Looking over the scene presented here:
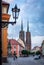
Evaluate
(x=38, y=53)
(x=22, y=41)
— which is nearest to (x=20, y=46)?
(x=22, y=41)

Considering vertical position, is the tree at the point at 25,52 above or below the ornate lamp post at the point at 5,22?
below

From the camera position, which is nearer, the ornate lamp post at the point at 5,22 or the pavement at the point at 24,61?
the ornate lamp post at the point at 5,22

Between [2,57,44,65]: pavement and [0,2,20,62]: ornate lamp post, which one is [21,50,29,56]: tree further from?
[0,2,20,62]: ornate lamp post

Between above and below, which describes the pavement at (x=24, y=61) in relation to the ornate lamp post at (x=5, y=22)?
below

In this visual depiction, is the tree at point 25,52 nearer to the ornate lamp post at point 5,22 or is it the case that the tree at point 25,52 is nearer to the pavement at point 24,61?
the pavement at point 24,61

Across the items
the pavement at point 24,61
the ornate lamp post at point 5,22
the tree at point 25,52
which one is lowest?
the pavement at point 24,61

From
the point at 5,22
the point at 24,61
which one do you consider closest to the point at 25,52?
the point at 24,61

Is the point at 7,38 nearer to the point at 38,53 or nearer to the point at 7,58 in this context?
the point at 7,58

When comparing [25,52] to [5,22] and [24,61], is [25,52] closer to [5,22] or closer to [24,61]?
[24,61]

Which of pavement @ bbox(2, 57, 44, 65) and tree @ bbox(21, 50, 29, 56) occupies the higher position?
tree @ bbox(21, 50, 29, 56)

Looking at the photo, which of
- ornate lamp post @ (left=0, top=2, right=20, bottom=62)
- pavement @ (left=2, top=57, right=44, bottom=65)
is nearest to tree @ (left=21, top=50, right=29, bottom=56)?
pavement @ (left=2, top=57, right=44, bottom=65)

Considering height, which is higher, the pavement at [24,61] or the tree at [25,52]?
the tree at [25,52]

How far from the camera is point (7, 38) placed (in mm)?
1965

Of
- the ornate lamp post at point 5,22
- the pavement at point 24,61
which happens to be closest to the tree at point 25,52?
the pavement at point 24,61
